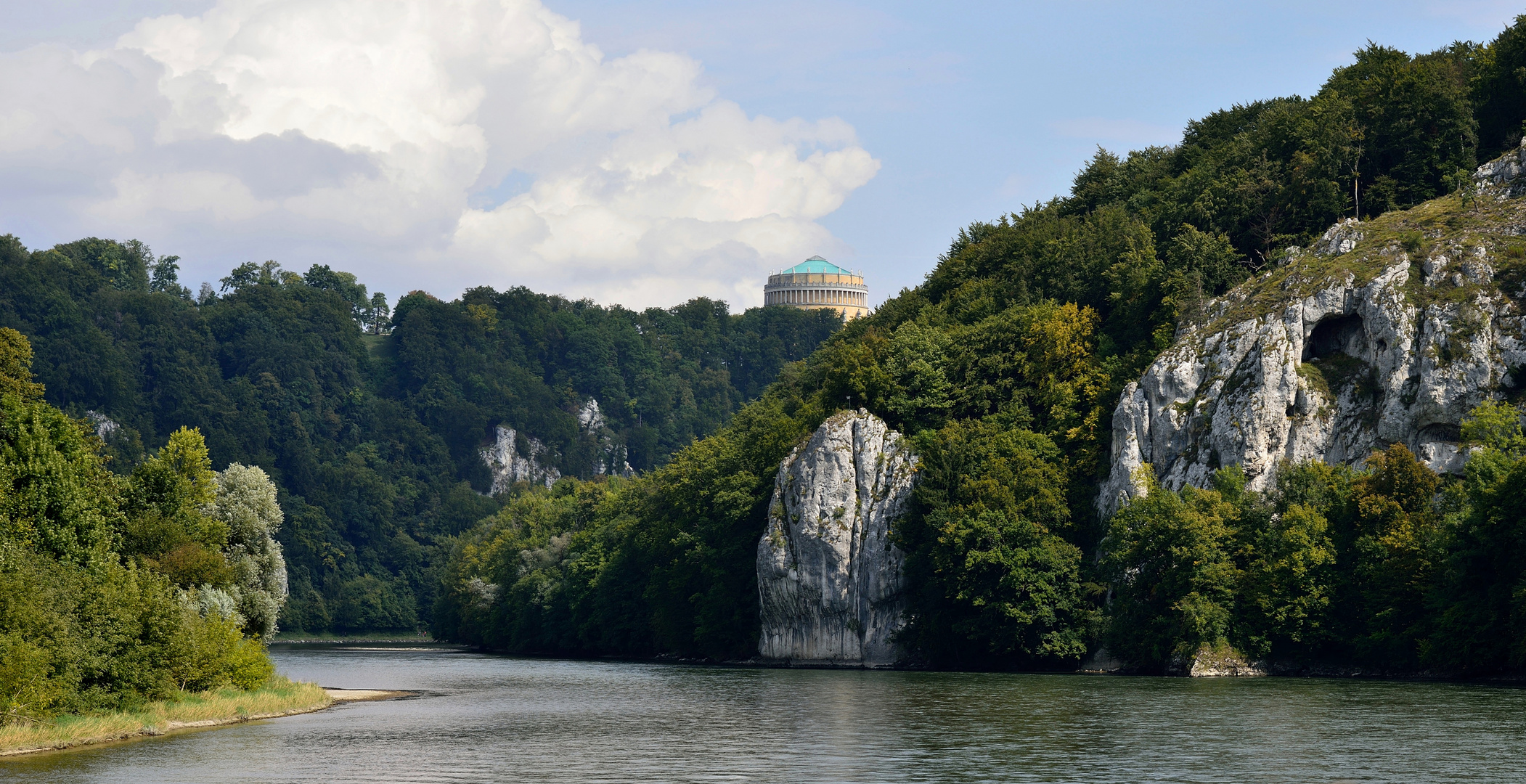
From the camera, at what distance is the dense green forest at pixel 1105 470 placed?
227 ft

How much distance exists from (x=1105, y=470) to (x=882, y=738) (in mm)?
43419

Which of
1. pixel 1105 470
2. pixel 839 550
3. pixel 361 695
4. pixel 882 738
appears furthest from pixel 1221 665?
pixel 361 695

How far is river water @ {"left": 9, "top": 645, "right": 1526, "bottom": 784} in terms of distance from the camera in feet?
123

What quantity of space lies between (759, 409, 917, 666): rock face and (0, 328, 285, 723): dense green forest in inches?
1383

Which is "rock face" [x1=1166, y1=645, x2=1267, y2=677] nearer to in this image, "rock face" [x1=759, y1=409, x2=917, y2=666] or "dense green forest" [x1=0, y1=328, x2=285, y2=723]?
"rock face" [x1=759, y1=409, x2=917, y2=666]

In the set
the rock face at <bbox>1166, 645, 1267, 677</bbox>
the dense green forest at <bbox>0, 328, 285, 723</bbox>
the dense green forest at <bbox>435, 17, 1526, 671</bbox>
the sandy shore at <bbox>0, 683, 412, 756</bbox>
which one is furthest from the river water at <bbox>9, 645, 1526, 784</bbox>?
the dense green forest at <bbox>435, 17, 1526, 671</bbox>

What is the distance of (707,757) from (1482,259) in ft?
180

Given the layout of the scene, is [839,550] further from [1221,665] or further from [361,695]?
[361,695]

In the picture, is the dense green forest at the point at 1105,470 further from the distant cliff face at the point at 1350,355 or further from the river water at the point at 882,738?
the river water at the point at 882,738

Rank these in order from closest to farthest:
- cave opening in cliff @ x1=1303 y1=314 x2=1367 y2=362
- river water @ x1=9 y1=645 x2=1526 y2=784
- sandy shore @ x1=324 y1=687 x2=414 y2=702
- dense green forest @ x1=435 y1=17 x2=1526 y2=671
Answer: river water @ x1=9 y1=645 x2=1526 y2=784, sandy shore @ x1=324 y1=687 x2=414 y2=702, dense green forest @ x1=435 y1=17 x2=1526 y2=671, cave opening in cliff @ x1=1303 y1=314 x2=1367 y2=362

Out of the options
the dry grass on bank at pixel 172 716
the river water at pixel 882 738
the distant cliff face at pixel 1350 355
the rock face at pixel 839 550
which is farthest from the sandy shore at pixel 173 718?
the distant cliff face at pixel 1350 355

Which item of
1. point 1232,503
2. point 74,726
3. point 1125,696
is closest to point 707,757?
point 74,726

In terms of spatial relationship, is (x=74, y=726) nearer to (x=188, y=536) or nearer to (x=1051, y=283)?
(x=188, y=536)

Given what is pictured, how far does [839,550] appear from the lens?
94562 mm
